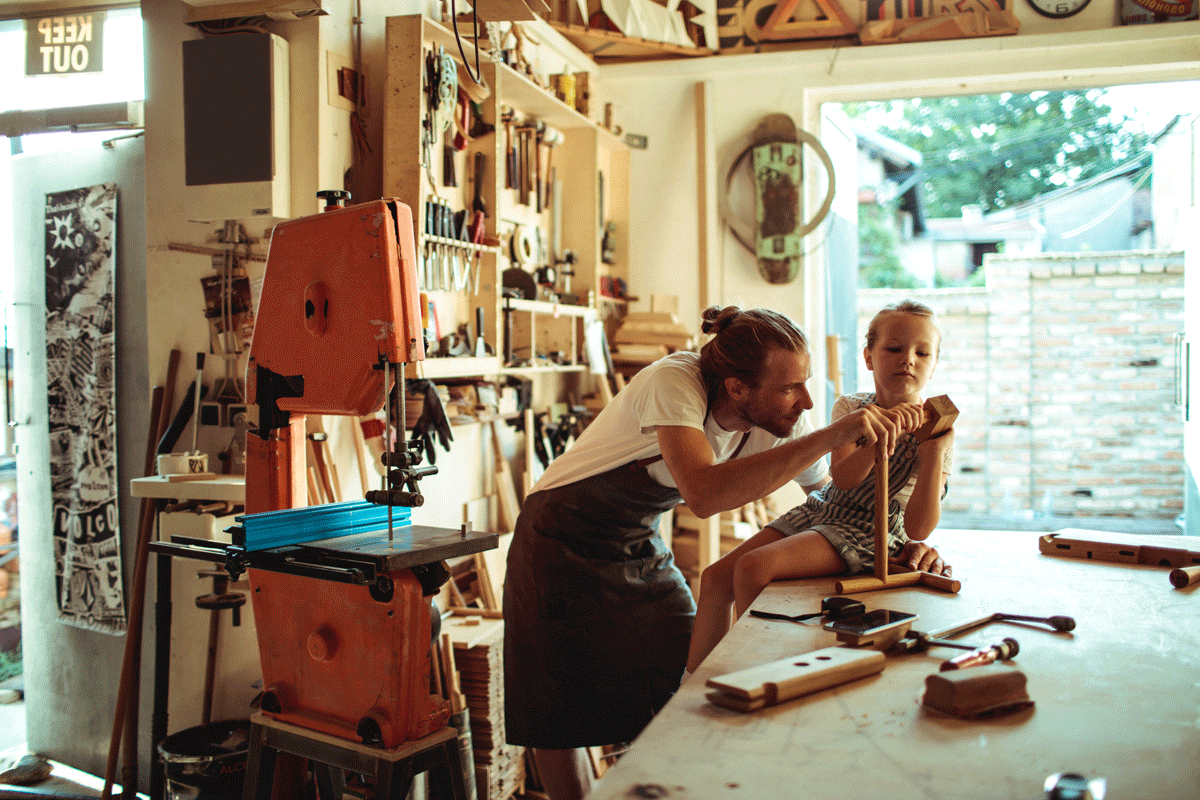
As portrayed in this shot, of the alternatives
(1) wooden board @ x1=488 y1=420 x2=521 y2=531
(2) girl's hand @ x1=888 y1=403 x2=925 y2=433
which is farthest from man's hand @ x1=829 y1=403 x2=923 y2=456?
(1) wooden board @ x1=488 y1=420 x2=521 y2=531

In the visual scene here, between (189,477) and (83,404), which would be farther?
(83,404)

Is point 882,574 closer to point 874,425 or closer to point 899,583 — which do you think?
point 899,583

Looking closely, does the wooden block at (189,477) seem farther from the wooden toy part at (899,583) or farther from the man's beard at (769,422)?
the wooden toy part at (899,583)

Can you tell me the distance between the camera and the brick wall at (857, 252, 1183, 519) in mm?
6523

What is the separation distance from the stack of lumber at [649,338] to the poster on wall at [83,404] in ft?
8.12

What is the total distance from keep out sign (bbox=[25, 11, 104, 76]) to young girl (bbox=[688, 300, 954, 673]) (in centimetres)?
301

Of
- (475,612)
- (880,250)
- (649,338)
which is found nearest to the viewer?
(475,612)

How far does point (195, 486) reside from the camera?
2578mm

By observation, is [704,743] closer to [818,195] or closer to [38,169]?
[38,169]

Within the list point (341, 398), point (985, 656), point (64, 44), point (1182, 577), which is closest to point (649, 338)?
point (64, 44)

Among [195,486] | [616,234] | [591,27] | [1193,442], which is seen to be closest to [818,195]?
[616,234]

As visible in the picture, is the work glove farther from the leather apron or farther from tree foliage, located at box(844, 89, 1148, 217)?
tree foliage, located at box(844, 89, 1148, 217)

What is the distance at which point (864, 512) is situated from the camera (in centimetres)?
224

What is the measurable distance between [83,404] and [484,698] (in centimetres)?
187
